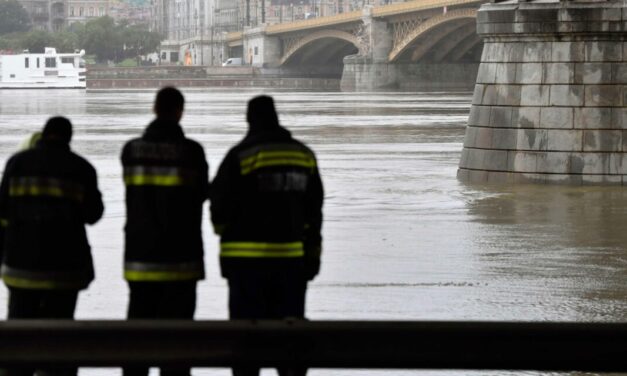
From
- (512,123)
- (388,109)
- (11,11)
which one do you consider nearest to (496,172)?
(512,123)

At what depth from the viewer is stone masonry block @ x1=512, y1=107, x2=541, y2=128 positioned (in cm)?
2172

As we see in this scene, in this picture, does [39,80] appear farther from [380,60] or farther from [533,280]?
[533,280]

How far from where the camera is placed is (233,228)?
23.4 feet

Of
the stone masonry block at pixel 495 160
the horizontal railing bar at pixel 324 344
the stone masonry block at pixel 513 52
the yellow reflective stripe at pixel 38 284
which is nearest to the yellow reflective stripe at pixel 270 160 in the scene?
the yellow reflective stripe at pixel 38 284

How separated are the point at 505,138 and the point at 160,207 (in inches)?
609

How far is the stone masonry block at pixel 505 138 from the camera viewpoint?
866 inches

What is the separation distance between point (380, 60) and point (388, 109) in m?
40.4

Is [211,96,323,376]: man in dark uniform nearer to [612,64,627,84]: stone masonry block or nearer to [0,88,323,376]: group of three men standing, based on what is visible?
[0,88,323,376]: group of three men standing

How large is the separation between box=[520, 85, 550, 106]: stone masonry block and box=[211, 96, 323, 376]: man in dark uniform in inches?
584

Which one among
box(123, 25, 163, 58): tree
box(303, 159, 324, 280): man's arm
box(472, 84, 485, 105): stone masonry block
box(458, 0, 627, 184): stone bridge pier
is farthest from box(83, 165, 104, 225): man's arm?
box(123, 25, 163, 58): tree

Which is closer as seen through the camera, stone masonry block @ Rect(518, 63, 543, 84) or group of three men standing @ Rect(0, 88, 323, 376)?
group of three men standing @ Rect(0, 88, 323, 376)

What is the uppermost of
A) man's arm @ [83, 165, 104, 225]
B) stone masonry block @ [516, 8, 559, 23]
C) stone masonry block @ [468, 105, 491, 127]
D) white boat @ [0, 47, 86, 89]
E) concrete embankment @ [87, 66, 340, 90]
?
stone masonry block @ [516, 8, 559, 23]

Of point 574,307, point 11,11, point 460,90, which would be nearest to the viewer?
point 574,307

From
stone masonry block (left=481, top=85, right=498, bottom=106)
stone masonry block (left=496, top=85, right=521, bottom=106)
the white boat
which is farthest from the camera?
the white boat
